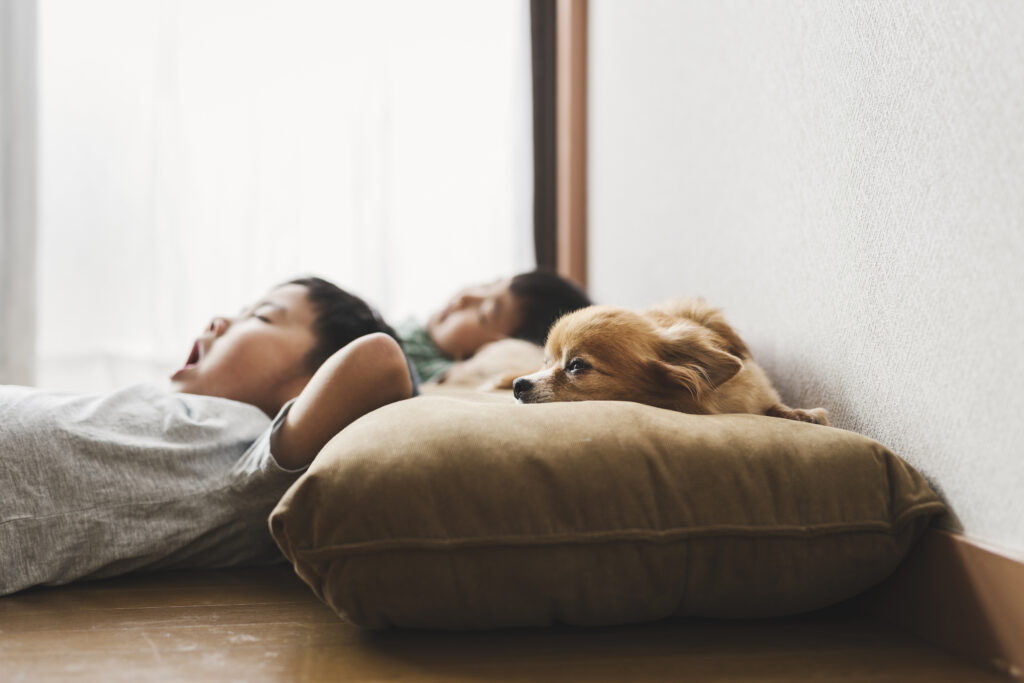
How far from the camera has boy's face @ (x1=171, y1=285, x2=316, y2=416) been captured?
165 cm

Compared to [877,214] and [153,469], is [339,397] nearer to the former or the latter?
[153,469]

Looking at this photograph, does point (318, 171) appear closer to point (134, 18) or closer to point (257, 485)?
point (134, 18)

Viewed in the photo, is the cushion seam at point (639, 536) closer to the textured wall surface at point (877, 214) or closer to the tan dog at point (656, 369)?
the textured wall surface at point (877, 214)

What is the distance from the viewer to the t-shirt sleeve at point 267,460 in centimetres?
127

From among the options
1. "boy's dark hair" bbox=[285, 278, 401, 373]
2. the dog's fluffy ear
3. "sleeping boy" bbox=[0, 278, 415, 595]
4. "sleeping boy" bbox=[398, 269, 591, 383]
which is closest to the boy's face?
"boy's dark hair" bbox=[285, 278, 401, 373]

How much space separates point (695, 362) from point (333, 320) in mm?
804

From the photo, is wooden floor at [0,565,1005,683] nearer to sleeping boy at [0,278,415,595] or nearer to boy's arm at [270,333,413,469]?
sleeping boy at [0,278,415,595]

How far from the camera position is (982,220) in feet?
3.03

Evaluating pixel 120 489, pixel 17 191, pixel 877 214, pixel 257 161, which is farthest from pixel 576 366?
pixel 17 191

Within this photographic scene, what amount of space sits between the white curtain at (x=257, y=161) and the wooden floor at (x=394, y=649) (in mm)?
2626

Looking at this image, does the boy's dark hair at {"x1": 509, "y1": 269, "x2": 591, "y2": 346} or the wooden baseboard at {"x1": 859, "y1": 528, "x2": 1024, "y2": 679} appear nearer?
the wooden baseboard at {"x1": 859, "y1": 528, "x2": 1024, "y2": 679}

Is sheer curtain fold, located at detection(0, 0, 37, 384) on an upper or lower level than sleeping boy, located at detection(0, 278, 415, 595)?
upper

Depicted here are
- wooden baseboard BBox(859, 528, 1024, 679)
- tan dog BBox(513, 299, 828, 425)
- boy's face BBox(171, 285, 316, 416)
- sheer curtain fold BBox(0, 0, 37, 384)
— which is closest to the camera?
wooden baseboard BBox(859, 528, 1024, 679)

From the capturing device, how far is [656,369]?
132 cm
